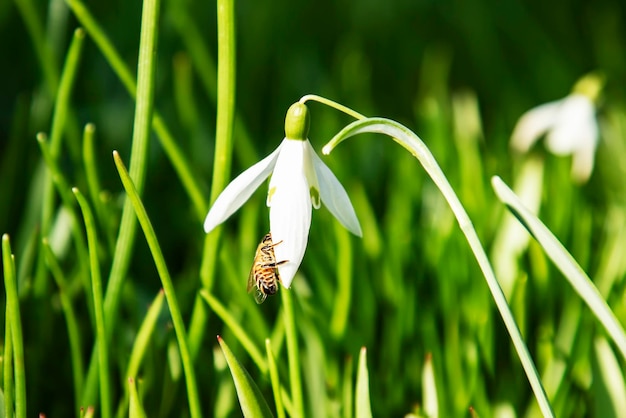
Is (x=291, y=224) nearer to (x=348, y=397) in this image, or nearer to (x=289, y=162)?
(x=289, y=162)

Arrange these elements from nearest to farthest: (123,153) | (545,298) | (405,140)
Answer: (405,140) < (545,298) < (123,153)

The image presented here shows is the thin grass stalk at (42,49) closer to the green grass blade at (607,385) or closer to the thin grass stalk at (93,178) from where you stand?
the thin grass stalk at (93,178)

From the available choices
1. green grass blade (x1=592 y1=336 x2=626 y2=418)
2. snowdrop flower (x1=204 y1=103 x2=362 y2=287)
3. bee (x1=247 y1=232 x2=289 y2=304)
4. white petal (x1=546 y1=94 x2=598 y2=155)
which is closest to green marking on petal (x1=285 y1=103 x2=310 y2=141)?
snowdrop flower (x1=204 y1=103 x2=362 y2=287)

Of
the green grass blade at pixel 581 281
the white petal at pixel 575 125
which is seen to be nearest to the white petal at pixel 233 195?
the green grass blade at pixel 581 281

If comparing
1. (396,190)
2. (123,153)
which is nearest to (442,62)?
(396,190)

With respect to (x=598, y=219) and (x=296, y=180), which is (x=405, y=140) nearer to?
(x=296, y=180)

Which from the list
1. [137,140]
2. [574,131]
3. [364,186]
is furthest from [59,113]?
[574,131]
